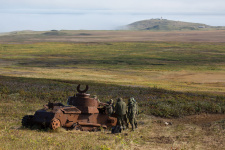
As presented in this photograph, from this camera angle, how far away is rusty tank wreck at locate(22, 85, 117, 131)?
53.5ft

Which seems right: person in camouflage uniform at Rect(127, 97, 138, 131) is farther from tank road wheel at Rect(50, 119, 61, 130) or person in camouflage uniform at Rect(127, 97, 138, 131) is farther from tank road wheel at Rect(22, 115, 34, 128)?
tank road wheel at Rect(22, 115, 34, 128)

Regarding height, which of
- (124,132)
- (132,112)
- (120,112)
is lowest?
(124,132)

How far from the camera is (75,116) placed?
56.7 ft

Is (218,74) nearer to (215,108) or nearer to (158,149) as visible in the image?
(215,108)

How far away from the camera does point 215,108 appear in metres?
25.6

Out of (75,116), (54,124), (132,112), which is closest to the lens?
(54,124)

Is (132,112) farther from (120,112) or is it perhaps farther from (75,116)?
(75,116)

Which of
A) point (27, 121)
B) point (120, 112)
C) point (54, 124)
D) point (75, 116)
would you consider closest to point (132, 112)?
point (120, 112)

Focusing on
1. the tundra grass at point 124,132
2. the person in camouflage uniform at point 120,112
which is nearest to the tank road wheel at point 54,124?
the tundra grass at point 124,132

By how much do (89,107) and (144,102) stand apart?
34.7 feet

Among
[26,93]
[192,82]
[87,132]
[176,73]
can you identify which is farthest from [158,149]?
[176,73]

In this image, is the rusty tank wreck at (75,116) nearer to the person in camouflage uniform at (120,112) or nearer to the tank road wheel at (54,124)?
the tank road wheel at (54,124)

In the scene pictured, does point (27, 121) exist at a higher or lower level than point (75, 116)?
lower

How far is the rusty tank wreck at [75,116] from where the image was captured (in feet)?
53.5
